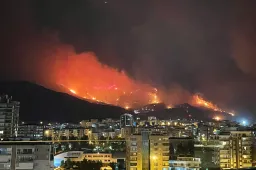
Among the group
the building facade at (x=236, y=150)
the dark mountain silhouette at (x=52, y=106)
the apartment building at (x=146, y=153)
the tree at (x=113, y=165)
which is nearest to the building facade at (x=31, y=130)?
the tree at (x=113, y=165)

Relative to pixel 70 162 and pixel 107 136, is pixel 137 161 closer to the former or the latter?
pixel 70 162

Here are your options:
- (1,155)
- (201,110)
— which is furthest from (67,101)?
(1,155)

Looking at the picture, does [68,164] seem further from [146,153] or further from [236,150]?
[236,150]

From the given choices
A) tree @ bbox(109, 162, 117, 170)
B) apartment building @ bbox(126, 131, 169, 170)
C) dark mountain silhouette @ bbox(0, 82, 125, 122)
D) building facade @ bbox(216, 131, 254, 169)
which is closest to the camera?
apartment building @ bbox(126, 131, 169, 170)

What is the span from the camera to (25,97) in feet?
96.8

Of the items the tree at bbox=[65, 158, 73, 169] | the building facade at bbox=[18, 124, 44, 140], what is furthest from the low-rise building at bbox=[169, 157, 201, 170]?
the building facade at bbox=[18, 124, 44, 140]

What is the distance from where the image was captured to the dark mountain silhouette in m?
27.4

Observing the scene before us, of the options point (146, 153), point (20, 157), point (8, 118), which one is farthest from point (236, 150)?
point (8, 118)

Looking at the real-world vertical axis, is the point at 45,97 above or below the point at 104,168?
above

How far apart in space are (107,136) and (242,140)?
374 inches

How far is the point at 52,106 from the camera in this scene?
96.6 feet

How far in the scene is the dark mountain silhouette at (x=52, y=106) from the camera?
27391mm

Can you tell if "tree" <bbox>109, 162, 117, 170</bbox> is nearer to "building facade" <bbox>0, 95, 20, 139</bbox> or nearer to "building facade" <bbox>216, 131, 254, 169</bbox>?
"building facade" <bbox>216, 131, 254, 169</bbox>

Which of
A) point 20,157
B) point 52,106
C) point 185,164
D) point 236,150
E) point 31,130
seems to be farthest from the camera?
point 52,106
